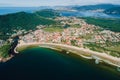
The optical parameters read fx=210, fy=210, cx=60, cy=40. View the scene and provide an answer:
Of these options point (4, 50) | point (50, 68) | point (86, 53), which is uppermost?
point (50, 68)

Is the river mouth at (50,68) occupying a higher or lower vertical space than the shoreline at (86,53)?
higher

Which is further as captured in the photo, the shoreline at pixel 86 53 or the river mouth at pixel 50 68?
the shoreline at pixel 86 53

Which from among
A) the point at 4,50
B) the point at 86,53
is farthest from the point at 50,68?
the point at 4,50

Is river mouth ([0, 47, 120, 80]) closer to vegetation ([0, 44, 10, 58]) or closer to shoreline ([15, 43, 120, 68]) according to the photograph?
shoreline ([15, 43, 120, 68])

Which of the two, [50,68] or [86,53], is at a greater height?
[50,68]

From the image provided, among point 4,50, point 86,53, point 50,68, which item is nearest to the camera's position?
point 50,68

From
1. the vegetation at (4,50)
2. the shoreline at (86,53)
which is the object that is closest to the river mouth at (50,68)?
the shoreline at (86,53)

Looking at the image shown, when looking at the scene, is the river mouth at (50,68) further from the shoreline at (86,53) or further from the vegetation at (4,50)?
the vegetation at (4,50)

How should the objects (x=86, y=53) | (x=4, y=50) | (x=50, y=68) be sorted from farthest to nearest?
1. (x=4, y=50)
2. (x=86, y=53)
3. (x=50, y=68)

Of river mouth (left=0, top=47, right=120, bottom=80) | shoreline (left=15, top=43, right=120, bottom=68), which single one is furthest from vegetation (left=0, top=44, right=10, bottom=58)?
A: river mouth (left=0, top=47, right=120, bottom=80)

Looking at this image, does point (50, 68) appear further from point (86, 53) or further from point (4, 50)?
Result: point (4, 50)
